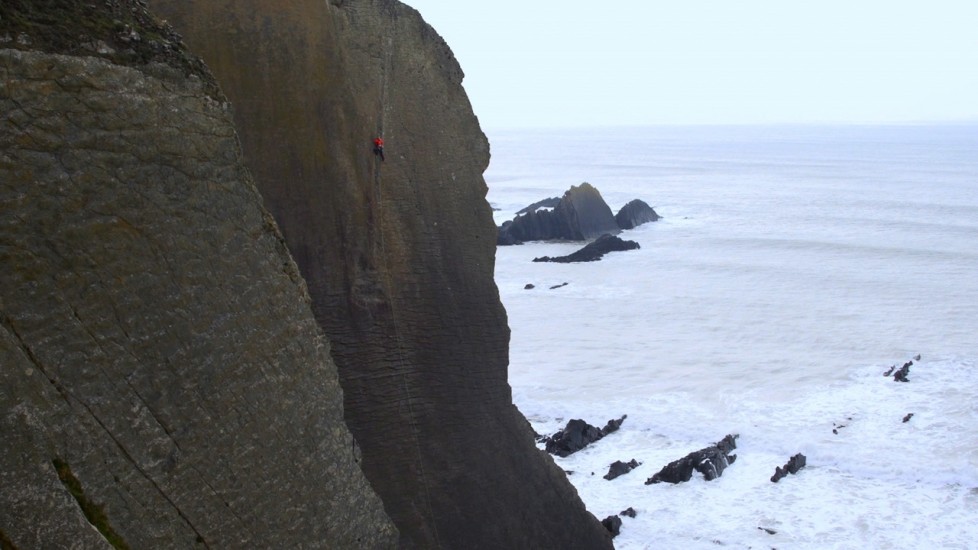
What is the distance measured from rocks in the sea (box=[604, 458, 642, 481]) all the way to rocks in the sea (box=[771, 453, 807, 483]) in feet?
6.83

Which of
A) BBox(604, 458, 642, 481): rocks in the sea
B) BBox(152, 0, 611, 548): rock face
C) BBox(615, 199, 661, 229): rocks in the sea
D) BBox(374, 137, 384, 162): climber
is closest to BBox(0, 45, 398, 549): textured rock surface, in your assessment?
BBox(152, 0, 611, 548): rock face

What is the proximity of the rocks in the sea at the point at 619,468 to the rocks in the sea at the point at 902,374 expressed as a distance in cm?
844

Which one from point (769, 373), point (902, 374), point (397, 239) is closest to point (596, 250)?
point (769, 373)

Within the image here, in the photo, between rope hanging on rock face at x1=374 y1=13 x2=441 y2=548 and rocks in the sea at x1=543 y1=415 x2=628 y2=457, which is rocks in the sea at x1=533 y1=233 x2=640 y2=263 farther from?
rope hanging on rock face at x1=374 y1=13 x2=441 y2=548

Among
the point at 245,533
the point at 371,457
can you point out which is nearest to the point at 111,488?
the point at 245,533

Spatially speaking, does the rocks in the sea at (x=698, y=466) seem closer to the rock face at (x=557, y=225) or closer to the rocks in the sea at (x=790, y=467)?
the rocks in the sea at (x=790, y=467)

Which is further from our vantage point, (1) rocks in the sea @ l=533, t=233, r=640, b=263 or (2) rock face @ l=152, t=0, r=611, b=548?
(1) rocks in the sea @ l=533, t=233, r=640, b=263

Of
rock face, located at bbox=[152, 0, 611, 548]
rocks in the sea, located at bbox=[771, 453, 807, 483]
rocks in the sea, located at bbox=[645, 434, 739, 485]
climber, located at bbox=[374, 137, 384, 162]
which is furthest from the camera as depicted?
rocks in the sea, located at bbox=[771, 453, 807, 483]

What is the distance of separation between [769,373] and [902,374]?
106 inches

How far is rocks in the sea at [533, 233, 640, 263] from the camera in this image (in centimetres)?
4203

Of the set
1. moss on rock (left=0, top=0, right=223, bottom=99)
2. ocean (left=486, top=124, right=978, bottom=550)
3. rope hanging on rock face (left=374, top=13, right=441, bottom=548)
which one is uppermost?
moss on rock (left=0, top=0, right=223, bottom=99)

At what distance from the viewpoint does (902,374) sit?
2169cm

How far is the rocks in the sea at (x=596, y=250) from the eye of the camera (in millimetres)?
42031

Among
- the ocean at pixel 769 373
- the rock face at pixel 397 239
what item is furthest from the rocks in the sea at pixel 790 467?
the rock face at pixel 397 239
